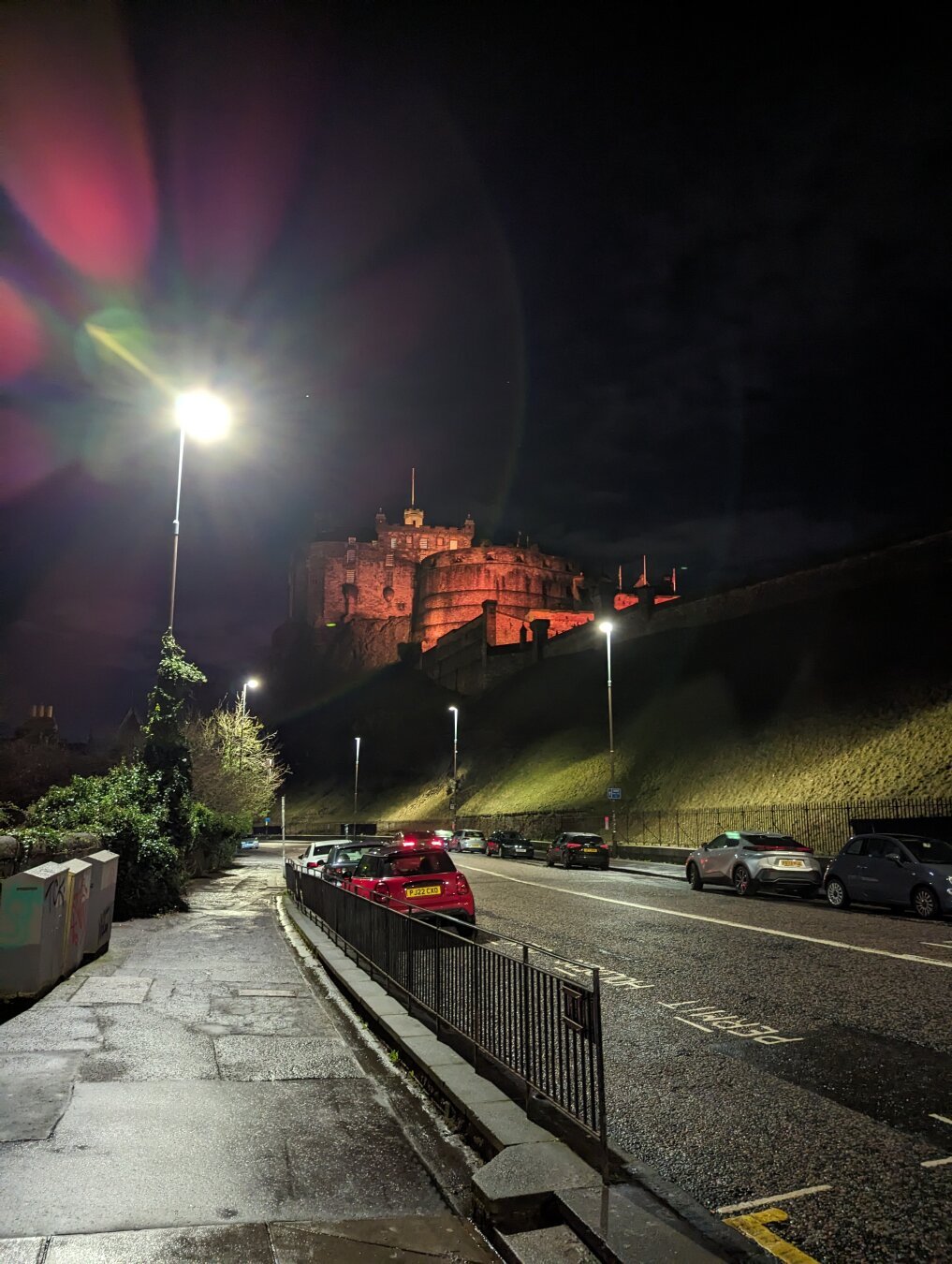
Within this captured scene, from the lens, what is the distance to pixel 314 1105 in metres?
6.13

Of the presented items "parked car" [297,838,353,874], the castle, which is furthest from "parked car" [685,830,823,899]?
the castle

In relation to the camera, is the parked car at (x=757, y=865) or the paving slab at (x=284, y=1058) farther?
the parked car at (x=757, y=865)

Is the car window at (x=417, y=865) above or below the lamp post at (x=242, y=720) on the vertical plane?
below

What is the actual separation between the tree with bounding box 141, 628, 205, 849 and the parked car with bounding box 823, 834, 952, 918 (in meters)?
14.5

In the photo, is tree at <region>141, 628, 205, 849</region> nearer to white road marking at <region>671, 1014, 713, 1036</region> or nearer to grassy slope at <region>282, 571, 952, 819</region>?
white road marking at <region>671, 1014, 713, 1036</region>

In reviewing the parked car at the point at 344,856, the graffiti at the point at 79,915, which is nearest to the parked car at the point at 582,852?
the parked car at the point at 344,856

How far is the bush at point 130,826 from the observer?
1788 cm

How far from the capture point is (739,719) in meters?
47.2

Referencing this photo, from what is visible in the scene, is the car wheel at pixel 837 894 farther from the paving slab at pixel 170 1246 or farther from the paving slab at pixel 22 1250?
the paving slab at pixel 22 1250

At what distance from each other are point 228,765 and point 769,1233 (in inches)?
1588

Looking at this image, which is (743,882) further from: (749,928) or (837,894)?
(749,928)

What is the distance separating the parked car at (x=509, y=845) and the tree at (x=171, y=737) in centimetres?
2361

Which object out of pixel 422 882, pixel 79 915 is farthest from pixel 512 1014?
pixel 422 882

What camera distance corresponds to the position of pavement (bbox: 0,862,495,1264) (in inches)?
160
